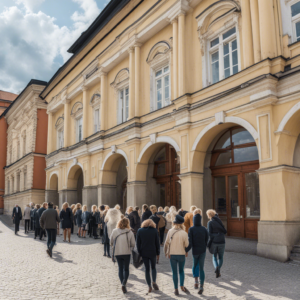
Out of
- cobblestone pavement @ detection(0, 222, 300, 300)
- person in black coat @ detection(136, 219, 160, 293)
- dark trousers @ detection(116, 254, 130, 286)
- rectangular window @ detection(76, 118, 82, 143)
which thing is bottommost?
cobblestone pavement @ detection(0, 222, 300, 300)

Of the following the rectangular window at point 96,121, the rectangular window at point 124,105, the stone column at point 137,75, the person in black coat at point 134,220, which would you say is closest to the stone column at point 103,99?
the rectangular window at point 124,105

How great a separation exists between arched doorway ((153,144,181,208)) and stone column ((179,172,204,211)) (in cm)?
310

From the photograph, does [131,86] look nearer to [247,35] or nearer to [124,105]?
[124,105]

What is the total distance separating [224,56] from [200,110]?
237 cm

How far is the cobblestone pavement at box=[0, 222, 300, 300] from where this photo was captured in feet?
20.6

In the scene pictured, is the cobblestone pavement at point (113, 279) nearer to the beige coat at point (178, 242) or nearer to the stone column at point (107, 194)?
the beige coat at point (178, 242)

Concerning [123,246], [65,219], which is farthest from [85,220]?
[123,246]

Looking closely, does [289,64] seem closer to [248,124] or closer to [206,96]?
[248,124]

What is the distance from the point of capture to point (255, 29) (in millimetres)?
11180

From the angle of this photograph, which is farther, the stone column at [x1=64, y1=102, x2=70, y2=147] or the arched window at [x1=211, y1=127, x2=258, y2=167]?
the stone column at [x1=64, y1=102, x2=70, y2=147]

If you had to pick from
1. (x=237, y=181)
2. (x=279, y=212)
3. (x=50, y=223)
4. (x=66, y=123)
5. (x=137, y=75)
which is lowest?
(x=50, y=223)

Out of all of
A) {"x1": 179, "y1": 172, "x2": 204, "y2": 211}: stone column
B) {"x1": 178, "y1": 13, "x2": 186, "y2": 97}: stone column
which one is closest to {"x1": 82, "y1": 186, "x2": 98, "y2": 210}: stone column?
{"x1": 179, "y1": 172, "x2": 204, "y2": 211}: stone column

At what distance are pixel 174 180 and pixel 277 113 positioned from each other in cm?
767

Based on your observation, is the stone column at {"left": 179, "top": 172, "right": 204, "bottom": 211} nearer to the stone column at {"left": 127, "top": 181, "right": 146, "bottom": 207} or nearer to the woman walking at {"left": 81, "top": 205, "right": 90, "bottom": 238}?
the stone column at {"left": 127, "top": 181, "right": 146, "bottom": 207}
